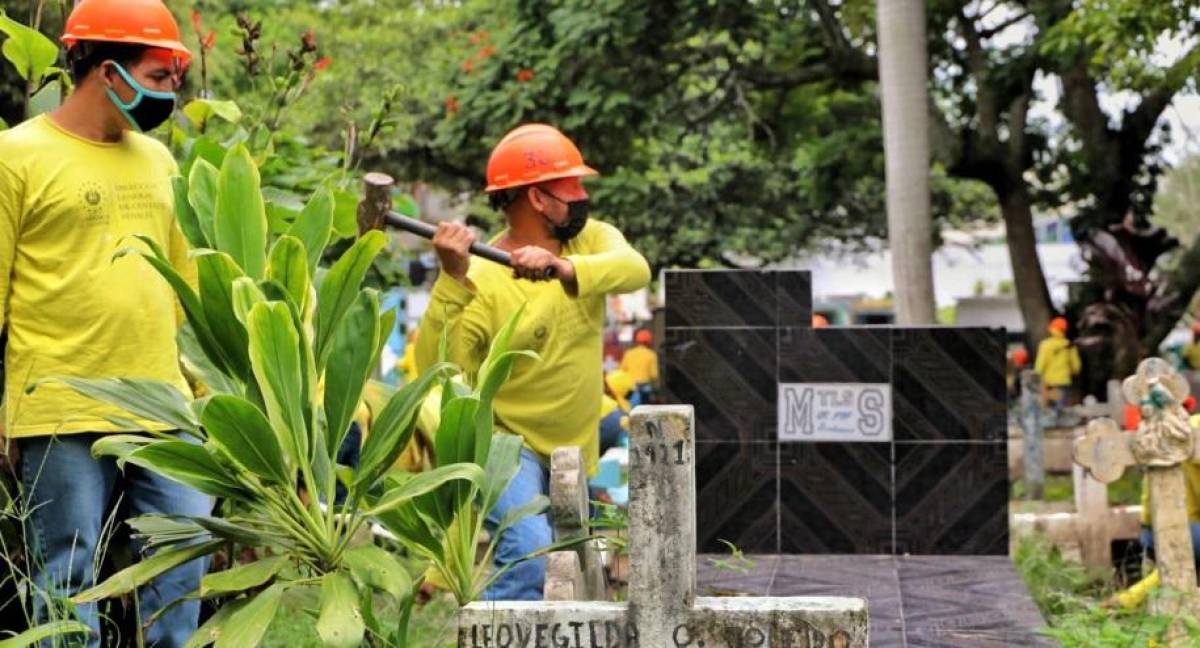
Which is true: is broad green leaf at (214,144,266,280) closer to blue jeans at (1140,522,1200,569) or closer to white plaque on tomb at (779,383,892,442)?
white plaque on tomb at (779,383,892,442)

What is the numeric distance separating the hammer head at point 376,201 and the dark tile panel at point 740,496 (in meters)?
3.33

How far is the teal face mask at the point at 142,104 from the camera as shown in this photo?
15.0ft

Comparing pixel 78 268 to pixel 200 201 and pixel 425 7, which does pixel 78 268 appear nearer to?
pixel 200 201

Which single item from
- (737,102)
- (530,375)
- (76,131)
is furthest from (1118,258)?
(76,131)

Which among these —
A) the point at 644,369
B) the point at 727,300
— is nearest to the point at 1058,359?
the point at 644,369

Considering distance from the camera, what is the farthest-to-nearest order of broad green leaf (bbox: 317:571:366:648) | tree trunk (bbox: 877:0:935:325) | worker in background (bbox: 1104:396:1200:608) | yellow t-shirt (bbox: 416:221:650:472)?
tree trunk (bbox: 877:0:935:325) < worker in background (bbox: 1104:396:1200:608) < yellow t-shirt (bbox: 416:221:650:472) < broad green leaf (bbox: 317:571:366:648)

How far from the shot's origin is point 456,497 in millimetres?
3781

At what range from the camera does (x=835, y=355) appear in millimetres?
8273

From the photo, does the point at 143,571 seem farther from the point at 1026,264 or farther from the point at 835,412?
the point at 1026,264

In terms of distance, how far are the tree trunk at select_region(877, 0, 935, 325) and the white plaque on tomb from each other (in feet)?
16.6

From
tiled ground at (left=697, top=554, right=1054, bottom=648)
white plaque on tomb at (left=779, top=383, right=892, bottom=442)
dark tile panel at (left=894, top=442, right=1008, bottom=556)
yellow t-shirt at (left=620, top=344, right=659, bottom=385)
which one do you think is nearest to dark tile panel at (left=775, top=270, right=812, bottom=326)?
white plaque on tomb at (left=779, top=383, right=892, bottom=442)

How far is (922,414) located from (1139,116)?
12482mm

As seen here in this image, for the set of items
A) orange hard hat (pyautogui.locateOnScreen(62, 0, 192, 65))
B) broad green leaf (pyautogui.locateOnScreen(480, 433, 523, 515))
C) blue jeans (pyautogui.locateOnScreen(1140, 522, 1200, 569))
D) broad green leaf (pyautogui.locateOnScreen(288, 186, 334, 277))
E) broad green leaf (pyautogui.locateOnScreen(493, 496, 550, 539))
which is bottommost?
blue jeans (pyautogui.locateOnScreen(1140, 522, 1200, 569))

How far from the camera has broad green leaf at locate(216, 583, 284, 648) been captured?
3.55 metres
